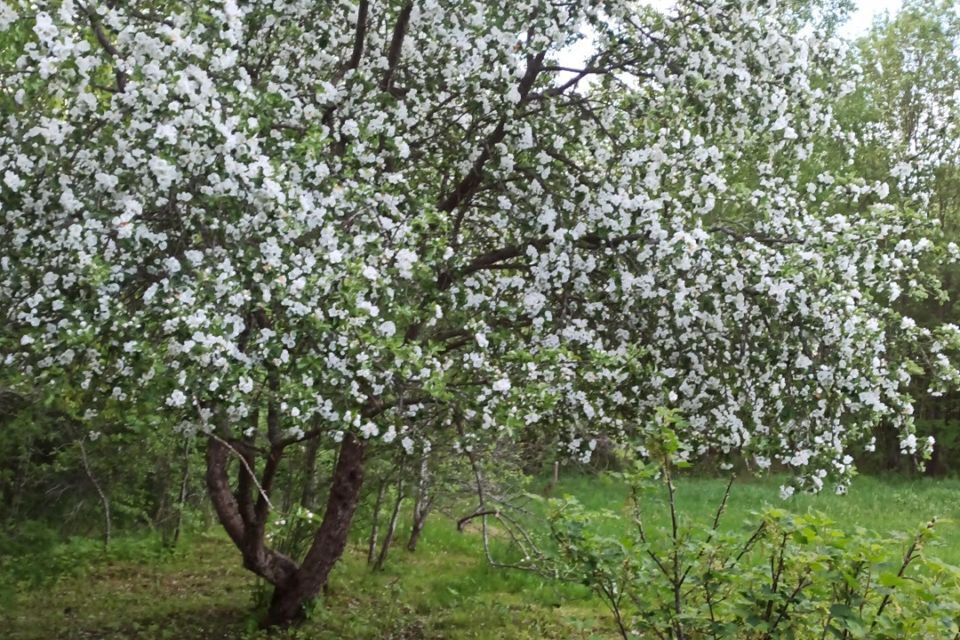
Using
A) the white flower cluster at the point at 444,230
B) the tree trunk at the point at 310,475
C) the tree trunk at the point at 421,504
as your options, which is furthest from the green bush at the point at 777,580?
the tree trunk at the point at 310,475

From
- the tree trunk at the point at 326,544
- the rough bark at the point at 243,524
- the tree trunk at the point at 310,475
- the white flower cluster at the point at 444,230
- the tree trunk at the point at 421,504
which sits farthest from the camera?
the tree trunk at the point at 310,475

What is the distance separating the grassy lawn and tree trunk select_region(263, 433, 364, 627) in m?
0.23

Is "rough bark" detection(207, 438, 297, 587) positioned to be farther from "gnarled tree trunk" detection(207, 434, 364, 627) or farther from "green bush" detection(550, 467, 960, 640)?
"green bush" detection(550, 467, 960, 640)

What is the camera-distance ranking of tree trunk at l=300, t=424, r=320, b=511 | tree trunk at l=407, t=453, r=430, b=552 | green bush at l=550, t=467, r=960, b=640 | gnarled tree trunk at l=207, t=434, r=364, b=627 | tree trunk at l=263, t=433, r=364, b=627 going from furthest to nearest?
tree trunk at l=300, t=424, r=320, b=511, tree trunk at l=407, t=453, r=430, b=552, tree trunk at l=263, t=433, r=364, b=627, gnarled tree trunk at l=207, t=434, r=364, b=627, green bush at l=550, t=467, r=960, b=640

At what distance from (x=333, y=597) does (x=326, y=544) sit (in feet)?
5.73

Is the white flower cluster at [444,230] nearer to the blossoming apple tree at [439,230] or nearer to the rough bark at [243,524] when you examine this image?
the blossoming apple tree at [439,230]

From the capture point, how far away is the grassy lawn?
341 inches

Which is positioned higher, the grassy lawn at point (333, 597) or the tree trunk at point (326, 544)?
the tree trunk at point (326, 544)

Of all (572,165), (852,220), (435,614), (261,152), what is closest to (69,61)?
(261,152)

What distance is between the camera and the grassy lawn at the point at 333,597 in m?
8.66

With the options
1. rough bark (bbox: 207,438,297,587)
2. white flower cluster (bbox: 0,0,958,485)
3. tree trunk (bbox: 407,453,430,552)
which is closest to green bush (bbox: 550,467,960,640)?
white flower cluster (bbox: 0,0,958,485)

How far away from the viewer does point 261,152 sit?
531 cm

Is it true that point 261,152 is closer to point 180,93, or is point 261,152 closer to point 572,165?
point 180,93

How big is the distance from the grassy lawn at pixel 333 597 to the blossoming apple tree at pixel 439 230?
1782mm
